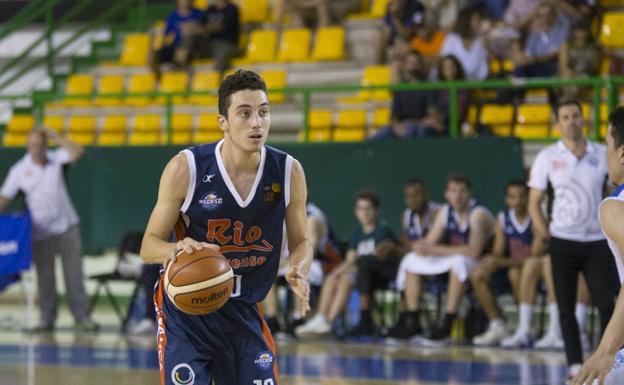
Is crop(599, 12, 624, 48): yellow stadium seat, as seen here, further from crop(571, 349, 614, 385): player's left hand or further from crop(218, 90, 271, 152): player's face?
crop(571, 349, 614, 385): player's left hand

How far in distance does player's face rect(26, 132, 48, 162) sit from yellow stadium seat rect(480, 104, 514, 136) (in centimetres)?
457

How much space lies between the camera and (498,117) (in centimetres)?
1281

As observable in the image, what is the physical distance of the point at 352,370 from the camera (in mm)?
9273

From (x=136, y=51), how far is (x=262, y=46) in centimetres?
212

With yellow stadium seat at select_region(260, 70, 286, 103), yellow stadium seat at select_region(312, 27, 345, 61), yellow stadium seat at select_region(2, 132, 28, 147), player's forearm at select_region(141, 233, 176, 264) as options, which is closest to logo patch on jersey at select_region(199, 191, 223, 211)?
player's forearm at select_region(141, 233, 176, 264)

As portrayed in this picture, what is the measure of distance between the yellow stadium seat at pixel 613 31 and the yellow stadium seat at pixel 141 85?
606 centimetres

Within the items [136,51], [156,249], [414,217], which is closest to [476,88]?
[414,217]

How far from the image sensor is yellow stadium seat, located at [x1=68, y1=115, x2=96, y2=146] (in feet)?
51.2

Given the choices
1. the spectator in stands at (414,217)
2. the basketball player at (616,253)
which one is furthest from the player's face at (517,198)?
the basketball player at (616,253)

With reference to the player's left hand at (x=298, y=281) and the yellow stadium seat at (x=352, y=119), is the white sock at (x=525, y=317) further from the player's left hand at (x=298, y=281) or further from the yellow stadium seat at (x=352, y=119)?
the player's left hand at (x=298, y=281)

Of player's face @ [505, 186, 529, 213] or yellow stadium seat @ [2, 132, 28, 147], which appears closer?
player's face @ [505, 186, 529, 213]

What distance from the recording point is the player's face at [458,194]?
36.9ft

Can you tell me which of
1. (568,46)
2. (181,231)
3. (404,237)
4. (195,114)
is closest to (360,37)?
(195,114)

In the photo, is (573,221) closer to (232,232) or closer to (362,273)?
(362,273)
